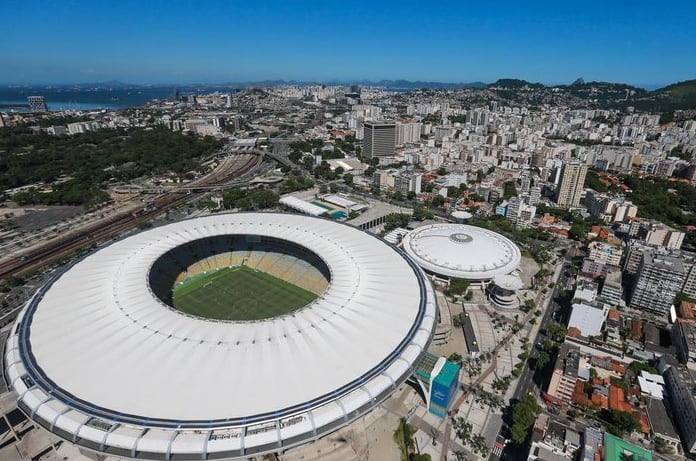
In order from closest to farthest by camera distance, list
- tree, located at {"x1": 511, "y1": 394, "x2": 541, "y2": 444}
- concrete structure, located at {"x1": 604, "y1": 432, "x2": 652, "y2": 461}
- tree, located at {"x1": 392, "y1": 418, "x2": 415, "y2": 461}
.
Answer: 1. concrete structure, located at {"x1": 604, "y1": 432, "x2": 652, "y2": 461}
2. tree, located at {"x1": 392, "y1": 418, "x2": 415, "y2": 461}
3. tree, located at {"x1": 511, "y1": 394, "x2": 541, "y2": 444}

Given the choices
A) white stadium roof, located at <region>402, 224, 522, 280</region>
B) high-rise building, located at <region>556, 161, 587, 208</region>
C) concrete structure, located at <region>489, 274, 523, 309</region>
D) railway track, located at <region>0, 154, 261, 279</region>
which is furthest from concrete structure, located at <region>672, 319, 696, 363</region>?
railway track, located at <region>0, 154, 261, 279</region>

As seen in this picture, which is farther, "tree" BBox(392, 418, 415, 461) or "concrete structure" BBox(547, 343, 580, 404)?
"concrete structure" BBox(547, 343, 580, 404)

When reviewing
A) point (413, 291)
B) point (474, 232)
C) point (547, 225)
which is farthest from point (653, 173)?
point (413, 291)

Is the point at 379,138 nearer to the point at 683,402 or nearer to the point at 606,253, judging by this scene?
the point at 606,253

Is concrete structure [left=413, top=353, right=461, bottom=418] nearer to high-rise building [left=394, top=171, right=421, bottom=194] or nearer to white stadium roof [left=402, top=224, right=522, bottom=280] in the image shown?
white stadium roof [left=402, top=224, right=522, bottom=280]

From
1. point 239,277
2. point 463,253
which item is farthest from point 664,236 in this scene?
point 239,277

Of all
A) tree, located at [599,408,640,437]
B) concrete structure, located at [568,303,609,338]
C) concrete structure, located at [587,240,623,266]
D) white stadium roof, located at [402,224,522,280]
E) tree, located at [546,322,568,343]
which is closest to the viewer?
tree, located at [599,408,640,437]

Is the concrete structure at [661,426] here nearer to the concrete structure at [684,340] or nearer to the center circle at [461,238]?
the concrete structure at [684,340]
